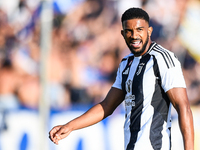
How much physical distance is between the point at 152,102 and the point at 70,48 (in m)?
3.64

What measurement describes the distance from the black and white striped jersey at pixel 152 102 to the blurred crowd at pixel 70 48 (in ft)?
10.5

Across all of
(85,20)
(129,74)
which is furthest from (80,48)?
(129,74)

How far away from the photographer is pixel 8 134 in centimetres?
608

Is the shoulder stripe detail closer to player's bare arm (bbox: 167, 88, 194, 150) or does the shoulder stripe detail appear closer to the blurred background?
player's bare arm (bbox: 167, 88, 194, 150)

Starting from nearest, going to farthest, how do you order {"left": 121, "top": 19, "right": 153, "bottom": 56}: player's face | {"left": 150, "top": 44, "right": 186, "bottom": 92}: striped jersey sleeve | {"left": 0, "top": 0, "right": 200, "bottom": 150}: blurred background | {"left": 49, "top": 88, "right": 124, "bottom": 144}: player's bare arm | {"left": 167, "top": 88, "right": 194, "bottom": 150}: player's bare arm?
{"left": 167, "top": 88, "right": 194, "bottom": 150}: player's bare arm < {"left": 150, "top": 44, "right": 186, "bottom": 92}: striped jersey sleeve < {"left": 121, "top": 19, "right": 153, "bottom": 56}: player's face < {"left": 49, "top": 88, "right": 124, "bottom": 144}: player's bare arm < {"left": 0, "top": 0, "right": 200, "bottom": 150}: blurred background

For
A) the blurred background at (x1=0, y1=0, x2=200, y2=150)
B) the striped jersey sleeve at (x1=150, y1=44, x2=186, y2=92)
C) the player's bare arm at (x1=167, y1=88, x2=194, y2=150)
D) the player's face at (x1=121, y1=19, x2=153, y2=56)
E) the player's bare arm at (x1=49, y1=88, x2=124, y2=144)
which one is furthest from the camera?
the blurred background at (x1=0, y1=0, x2=200, y2=150)

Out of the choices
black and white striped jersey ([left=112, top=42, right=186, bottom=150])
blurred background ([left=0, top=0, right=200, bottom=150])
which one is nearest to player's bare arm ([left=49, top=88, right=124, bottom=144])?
black and white striped jersey ([left=112, top=42, right=186, bottom=150])

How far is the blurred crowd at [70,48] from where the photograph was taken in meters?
6.14

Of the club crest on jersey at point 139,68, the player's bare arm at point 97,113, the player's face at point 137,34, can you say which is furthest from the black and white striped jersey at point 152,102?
the player's bare arm at point 97,113

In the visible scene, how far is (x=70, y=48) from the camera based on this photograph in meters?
6.46

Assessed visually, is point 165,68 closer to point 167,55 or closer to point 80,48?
point 167,55

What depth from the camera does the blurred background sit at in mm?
6082

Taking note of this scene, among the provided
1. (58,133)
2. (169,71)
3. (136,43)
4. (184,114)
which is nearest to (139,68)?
(136,43)

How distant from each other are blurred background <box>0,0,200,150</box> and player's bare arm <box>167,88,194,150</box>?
3515mm
